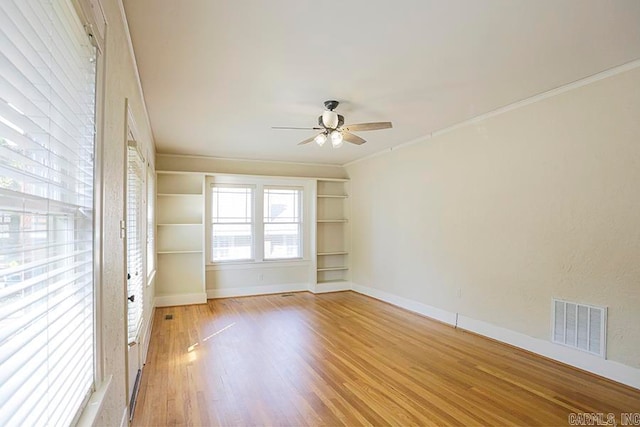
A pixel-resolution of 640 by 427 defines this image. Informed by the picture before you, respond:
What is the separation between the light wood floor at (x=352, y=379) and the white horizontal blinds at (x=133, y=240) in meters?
0.62

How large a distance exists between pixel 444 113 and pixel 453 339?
269 cm

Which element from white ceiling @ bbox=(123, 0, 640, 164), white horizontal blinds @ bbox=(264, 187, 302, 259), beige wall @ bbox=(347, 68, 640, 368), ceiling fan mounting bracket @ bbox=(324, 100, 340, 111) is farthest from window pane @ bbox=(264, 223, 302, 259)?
ceiling fan mounting bracket @ bbox=(324, 100, 340, 111)

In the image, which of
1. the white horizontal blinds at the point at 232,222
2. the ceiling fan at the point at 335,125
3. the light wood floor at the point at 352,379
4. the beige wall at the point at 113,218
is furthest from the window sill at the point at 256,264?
the beige wall at the point at 113,218

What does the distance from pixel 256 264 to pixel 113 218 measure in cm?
503

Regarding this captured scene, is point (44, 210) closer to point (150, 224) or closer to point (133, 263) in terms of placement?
point (133, 263)

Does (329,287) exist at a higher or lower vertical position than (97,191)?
lower

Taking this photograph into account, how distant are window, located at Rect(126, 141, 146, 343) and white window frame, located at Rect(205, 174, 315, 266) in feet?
9.96

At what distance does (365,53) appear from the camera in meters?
2.59

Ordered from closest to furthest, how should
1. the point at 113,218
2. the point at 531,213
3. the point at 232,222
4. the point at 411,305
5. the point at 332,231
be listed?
1. the point at 113,218
2. the point at 531,213
3. the point at 411,305
4. the point at 232,222
5. the point at 332,231

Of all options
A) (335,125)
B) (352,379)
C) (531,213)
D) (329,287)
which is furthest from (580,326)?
(329,287)

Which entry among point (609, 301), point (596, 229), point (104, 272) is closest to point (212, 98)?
point (104, 272)

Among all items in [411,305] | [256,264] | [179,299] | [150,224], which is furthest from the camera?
[256,264]

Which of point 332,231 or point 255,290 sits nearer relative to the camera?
point 255,290

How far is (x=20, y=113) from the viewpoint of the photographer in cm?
77
